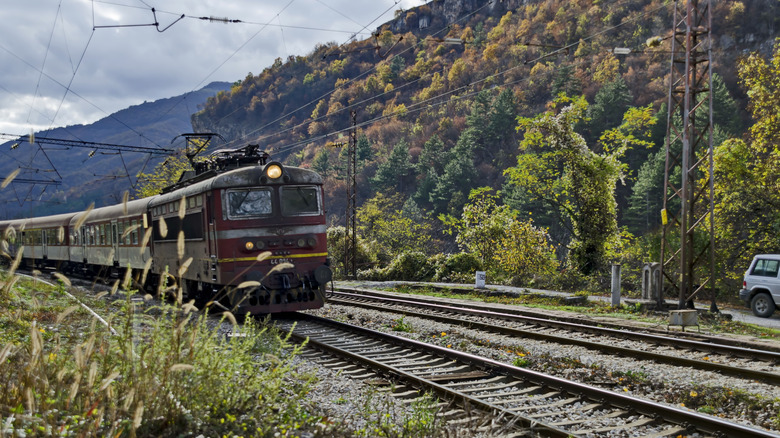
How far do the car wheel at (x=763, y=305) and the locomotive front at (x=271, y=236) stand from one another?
1162cm

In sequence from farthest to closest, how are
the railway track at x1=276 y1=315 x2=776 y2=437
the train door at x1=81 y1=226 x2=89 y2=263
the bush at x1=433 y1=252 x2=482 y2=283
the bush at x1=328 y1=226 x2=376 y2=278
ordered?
the bush at x1=328 y1=226 x2=376 y2=278
the bush at x1=433 y1=252 x2=482 y2=283
the train door at x1=81 y1=226 x2=89 y2=263
the railway track at x1=276 y1=315 x2=776 y2=437

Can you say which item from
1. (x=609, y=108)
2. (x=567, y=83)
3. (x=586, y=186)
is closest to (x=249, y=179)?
(x=586, y=186)

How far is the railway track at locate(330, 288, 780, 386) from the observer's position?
8.15 m

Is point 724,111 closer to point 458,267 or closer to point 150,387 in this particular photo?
point 458,267

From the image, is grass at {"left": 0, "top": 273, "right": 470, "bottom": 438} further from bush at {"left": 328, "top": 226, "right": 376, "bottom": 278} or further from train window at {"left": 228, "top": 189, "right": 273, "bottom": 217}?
bush at {"left": 328, "top": 226, "right": 376, "bottom": 278}

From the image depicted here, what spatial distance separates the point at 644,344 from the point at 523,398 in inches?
177

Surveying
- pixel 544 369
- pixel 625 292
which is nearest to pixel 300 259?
pixel 544 369

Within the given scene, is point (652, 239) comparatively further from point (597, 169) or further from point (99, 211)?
point (99, 211)

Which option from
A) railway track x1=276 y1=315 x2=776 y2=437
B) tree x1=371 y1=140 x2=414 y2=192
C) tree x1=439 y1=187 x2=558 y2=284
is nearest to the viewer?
railway track x1=276 y1=315 x2=776 y2=437

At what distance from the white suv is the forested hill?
98.4 feet

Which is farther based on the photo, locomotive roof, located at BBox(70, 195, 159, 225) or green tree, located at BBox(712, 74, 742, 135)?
green tree, located at BBox(712, 74, 742, 135)

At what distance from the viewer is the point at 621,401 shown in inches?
242

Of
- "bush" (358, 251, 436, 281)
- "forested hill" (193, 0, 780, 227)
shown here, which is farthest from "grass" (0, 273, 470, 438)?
"forested hill" (193, 0, 780, 227)

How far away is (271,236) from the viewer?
11922 mm
